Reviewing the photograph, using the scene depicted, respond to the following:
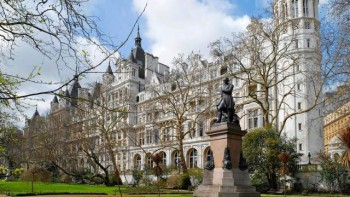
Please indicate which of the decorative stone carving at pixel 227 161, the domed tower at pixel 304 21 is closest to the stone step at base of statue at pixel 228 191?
the decorative stone carving at pixel 227 161

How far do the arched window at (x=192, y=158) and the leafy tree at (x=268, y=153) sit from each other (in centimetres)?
2583

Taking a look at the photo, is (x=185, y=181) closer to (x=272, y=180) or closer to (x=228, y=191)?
(x=272, y=180)

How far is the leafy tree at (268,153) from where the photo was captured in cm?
3148

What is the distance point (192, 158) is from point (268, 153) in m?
28.7

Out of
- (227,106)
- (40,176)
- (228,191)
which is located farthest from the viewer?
(40,176)

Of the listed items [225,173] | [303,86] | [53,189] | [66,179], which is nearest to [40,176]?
[66,179]

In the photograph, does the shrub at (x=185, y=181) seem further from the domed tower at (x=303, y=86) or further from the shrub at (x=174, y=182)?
the domed tower at (x=303, y=86)

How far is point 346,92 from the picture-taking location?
20031mm

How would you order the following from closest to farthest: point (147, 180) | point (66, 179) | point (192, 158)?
1. point (147, 180)
2. point (66, 179)
3. point (192, 158)

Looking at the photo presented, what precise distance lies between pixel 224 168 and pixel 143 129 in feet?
168

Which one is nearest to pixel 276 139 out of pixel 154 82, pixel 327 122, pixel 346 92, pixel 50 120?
pixel 346 92

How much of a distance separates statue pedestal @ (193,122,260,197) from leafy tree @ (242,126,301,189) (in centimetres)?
1400

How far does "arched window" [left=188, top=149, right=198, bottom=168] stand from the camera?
191 feet

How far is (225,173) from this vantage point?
17.4m
